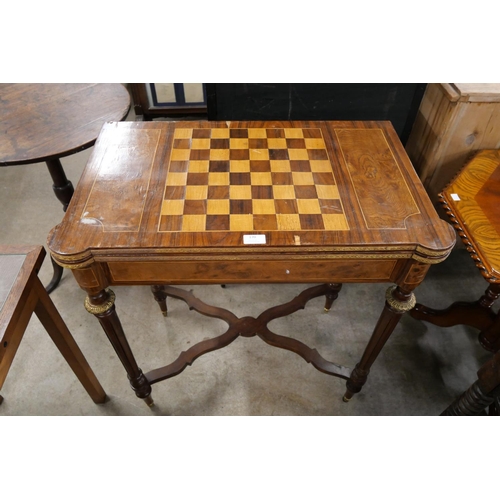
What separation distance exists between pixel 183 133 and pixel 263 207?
474 mm

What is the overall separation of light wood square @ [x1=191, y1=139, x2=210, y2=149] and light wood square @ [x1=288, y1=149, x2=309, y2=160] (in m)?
0.28

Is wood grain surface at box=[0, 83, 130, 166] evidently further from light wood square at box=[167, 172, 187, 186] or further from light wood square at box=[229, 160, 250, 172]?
light wood square at box=[229, 160, 250, 172]

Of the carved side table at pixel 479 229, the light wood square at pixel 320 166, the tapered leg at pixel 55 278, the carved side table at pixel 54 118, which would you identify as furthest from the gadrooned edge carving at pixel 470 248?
the tapered leg at pixel 55 278

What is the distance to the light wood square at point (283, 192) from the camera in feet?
3.73

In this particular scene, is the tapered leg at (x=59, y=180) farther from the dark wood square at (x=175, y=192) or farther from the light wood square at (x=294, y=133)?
the light wood square at (x=294, y=133)

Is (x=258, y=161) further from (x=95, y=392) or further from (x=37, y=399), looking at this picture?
(x=37, y=399)

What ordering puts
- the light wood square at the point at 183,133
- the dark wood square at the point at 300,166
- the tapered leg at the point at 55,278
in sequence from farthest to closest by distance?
the tapered leg at the point at 55,278 → the light wood square at the point at 183,133 → the dark wood square at the point at 300,166

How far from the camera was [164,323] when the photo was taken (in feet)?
6.47

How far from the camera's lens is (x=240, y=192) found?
115 cm

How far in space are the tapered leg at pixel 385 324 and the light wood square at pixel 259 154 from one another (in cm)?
58

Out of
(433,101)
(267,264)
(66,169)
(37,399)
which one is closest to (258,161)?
(267,264)

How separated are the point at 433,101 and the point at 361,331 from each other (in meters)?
1.11

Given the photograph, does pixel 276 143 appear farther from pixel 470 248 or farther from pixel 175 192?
pixel 470 248

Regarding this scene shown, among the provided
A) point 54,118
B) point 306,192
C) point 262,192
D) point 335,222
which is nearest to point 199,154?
point 262,192
